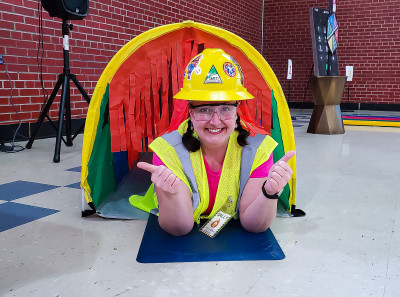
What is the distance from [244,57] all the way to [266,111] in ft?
0.74

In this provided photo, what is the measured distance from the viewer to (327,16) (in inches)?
179

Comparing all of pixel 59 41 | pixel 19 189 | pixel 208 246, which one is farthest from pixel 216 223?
pixel 59 41

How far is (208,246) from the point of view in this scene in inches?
44.6

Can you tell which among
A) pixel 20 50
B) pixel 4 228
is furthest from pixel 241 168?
pixel 20 50

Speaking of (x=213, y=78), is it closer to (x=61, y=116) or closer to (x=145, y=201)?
(x=145, y=201)

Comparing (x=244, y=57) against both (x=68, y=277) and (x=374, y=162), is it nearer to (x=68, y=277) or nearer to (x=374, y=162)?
(x=68, y=277)

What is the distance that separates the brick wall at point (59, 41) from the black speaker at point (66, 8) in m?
0.63

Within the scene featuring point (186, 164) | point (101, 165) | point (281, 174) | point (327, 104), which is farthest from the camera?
point (327, 104)

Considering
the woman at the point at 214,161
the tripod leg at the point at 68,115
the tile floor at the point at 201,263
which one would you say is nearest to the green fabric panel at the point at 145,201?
the tile floor at the point at 201,263

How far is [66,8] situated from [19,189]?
1232 millimetres

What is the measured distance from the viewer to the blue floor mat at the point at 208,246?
1.07 metres

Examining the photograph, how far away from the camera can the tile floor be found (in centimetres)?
92

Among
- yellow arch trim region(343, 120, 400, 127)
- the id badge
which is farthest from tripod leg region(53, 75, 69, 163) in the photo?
yellow arch trim region(343, 120, 400, 127)

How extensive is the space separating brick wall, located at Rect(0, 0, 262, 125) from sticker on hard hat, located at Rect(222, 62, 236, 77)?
7.70ft
